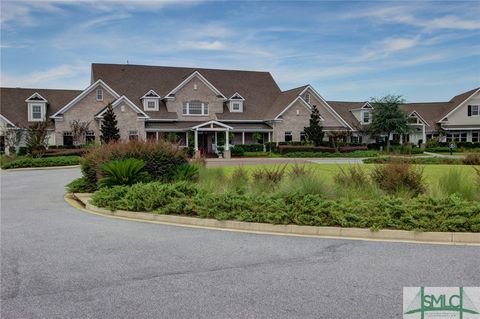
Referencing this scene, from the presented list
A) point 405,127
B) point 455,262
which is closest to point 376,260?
point 455,262

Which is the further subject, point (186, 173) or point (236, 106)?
point (236, 106)

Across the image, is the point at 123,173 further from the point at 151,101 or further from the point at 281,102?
the point at 281,102

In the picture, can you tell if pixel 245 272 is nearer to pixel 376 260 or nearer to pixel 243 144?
pixel 376 260

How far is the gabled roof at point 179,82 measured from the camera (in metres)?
48.7

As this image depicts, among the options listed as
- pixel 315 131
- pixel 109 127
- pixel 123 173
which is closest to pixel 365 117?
pixel 315 131

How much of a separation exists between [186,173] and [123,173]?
2.04m

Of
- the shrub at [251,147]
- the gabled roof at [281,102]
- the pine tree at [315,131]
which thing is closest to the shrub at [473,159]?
the pine tree at [315,131]

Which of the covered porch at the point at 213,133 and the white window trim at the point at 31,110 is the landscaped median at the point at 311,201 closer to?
the covered porch at the point at 213,133

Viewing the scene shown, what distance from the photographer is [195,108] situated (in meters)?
48.3

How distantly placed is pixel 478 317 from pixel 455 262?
6.82 ft

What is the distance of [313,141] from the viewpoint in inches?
1831

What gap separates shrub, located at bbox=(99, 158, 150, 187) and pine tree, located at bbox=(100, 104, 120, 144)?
1111 inches

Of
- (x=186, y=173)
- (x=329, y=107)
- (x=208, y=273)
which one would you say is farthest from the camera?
(x=329, y=107)

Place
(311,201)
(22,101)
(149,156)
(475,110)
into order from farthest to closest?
(475,110)
(22,101)
(149,156)
(311,201)
